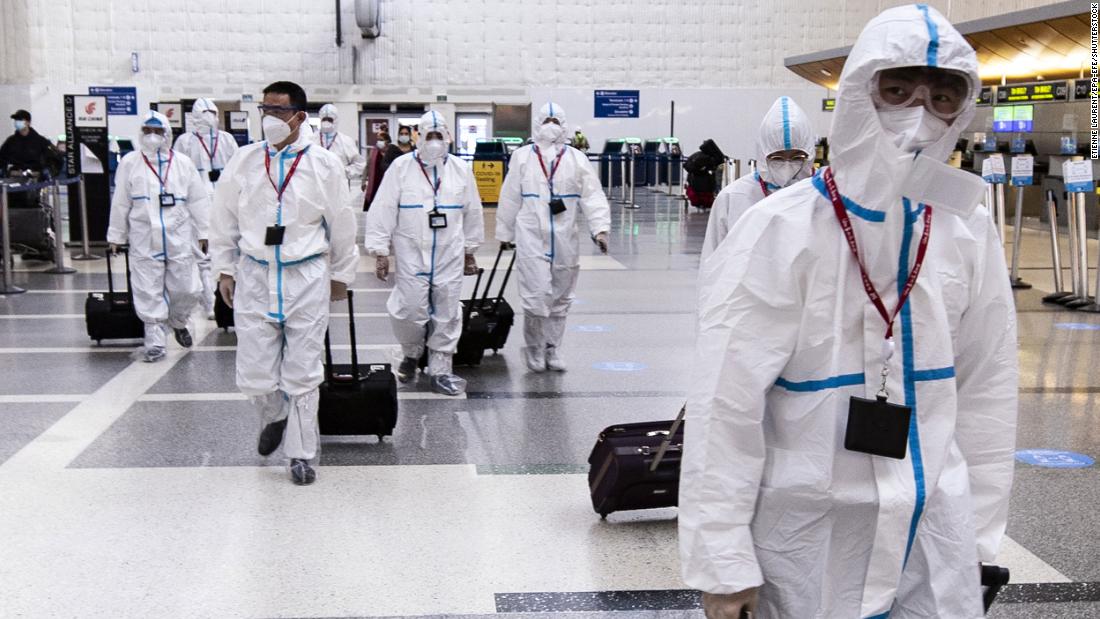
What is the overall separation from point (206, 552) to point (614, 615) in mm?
1598

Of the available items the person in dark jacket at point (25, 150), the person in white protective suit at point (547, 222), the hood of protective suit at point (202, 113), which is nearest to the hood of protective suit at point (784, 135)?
the person in white protective suit at point (547, 222)

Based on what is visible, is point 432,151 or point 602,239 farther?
point 602,239

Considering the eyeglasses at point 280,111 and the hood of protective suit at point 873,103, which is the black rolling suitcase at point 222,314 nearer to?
the eyeglasses at point 280,111

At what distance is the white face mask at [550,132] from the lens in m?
7.69

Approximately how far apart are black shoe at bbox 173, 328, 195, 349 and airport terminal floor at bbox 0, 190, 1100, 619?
0.24 metres

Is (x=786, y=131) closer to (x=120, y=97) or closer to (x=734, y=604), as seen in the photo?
(x=734, y=604)

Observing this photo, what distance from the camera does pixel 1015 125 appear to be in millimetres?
20547

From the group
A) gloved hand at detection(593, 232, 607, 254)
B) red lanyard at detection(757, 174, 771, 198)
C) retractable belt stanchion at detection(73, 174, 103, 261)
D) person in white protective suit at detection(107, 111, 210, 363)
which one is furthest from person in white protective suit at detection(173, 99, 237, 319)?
red lanyard at detection(757, 174, 771, 198)

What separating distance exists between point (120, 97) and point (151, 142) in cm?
2010

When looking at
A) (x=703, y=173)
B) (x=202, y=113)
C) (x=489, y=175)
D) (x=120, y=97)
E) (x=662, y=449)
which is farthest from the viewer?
(x=120, y=97)

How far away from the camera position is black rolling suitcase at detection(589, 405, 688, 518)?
175 inches

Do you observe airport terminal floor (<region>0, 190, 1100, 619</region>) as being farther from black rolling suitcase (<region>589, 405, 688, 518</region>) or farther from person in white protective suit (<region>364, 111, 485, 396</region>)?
person in white protective suit (<region>364, 111, 485, 396</region>)

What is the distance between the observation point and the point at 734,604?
6.28 feet

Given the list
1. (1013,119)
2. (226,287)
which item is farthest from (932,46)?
(1013,119)
